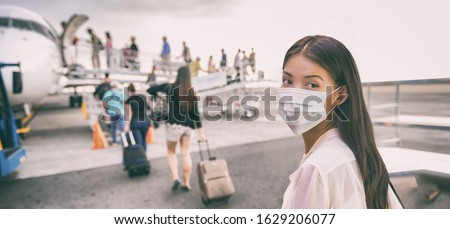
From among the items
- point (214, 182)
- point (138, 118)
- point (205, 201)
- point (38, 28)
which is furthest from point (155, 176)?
point (38, 28)

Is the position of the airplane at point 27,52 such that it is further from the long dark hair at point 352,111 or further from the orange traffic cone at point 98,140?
the long dark hair at point 352,111

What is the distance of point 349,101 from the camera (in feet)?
3.95

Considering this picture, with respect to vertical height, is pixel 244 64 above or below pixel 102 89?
above

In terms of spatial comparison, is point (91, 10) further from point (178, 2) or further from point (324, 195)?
point (324, 195)

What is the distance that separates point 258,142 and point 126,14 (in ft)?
13.6

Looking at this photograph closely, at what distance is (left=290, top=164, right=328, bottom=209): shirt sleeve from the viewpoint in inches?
41.3

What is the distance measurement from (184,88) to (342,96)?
2.41m

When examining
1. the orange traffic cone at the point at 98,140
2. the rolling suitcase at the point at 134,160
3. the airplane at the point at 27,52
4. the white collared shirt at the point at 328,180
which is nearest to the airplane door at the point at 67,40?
the airplane at the point at 27,52

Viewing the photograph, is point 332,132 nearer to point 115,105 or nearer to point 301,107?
point 301,107

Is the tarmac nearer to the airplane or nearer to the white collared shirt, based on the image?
the white collared shirt

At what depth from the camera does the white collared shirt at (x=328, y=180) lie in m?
1.05

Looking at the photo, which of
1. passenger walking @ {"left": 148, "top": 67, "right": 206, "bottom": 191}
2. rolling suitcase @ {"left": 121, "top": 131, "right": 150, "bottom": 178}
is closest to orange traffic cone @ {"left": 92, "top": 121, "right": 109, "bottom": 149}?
rolling suitcase @ {"left": 121, "top": 131, "right": 150, "bottom": 178}

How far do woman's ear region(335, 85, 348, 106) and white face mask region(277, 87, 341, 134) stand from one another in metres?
0.06

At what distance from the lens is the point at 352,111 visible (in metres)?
1.22
